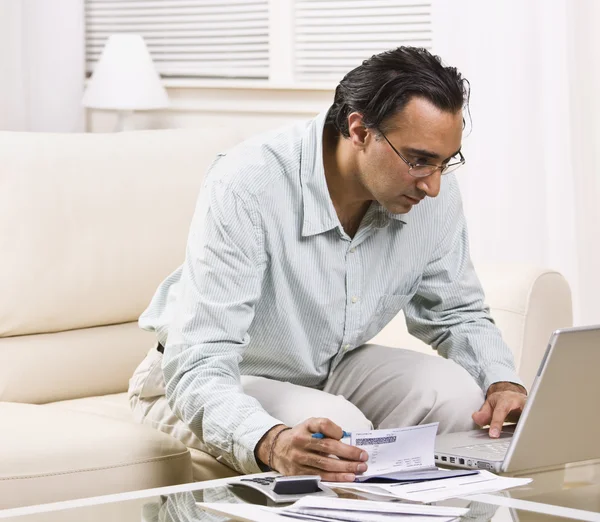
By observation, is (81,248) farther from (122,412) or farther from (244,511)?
(244,511)

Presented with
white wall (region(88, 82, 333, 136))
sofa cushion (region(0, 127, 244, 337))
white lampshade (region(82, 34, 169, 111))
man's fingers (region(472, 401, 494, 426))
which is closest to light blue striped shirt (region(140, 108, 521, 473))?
man's fingers (region(472, 401, 494, 426))

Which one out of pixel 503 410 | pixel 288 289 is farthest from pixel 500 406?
pixel 288 289

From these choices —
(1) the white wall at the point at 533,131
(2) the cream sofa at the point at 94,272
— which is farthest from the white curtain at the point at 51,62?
(2) the cream sofa at the point at 94,272

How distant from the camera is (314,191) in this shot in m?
1.66

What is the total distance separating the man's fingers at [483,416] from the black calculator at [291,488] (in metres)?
0.43

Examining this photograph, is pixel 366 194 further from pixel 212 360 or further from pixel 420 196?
pixel 212 360

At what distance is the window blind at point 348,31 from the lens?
10.4 feet

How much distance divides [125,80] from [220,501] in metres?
2.47

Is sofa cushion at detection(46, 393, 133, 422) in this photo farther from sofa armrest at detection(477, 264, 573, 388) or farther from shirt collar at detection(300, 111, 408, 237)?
sofa armrest at detection(477, 264, 573, 388)

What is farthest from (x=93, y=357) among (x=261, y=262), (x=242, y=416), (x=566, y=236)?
(x=566, y=236)

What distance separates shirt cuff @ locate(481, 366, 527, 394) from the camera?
1697mm

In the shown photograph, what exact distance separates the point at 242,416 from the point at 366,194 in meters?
0.45

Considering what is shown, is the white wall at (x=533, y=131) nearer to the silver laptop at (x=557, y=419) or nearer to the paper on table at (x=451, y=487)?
the silver laptop at (x=557, y=419)

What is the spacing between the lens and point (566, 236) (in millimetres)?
2662
